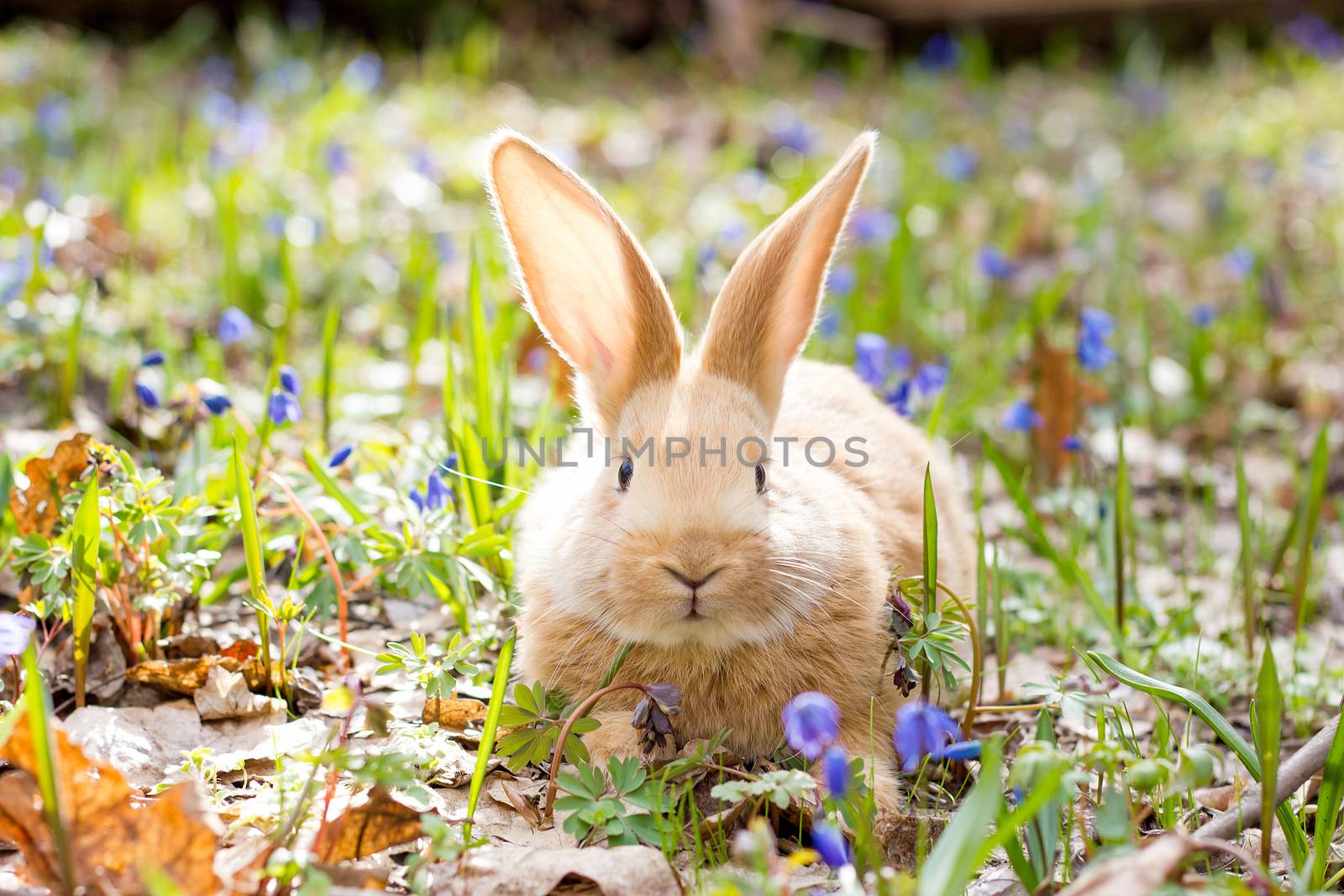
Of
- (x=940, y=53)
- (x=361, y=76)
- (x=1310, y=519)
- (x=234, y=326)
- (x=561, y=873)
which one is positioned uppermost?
(x=940, y=53)

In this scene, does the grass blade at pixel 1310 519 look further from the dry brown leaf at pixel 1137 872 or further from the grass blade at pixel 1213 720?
the dry brown leaf at pixel 1137 872

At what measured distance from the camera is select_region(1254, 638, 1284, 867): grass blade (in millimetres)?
2100

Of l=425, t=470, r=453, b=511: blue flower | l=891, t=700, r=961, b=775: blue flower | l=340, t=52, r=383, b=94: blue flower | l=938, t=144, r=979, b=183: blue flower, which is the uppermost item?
l=340, t=52, r=383, b=94: blue flower

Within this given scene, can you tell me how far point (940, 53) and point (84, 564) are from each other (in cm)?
967

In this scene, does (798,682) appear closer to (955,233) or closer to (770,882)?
(770,882)

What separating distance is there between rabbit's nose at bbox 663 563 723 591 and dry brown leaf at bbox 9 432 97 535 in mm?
1551

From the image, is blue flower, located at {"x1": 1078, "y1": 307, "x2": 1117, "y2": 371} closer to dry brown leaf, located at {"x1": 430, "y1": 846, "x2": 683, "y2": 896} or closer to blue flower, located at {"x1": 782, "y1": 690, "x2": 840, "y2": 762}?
blue flower, located at {"x1": 782, "y1": 690, "x2": 840, "y2": 762}

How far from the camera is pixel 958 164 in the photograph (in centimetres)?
697

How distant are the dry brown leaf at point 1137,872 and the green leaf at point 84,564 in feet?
6.73

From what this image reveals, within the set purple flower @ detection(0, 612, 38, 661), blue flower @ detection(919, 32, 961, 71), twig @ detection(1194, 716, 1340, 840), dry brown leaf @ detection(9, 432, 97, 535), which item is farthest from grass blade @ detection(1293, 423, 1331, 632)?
blue flower @ detection(919, 32, 961, 71)

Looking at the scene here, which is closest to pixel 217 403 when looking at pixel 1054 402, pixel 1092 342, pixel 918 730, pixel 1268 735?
pixel 918 730

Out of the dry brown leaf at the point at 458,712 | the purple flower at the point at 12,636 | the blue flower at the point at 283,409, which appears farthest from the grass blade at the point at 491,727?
the blue flower at the point at 283,409

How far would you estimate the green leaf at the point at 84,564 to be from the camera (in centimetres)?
262

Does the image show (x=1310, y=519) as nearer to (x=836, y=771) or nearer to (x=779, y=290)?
(x=779, y=290)
